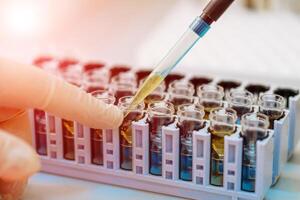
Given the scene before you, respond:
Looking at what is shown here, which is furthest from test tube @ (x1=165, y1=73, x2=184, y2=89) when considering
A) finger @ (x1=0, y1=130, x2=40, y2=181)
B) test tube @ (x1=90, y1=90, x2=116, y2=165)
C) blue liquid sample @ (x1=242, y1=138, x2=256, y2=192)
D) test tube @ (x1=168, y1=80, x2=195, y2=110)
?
finger @ (x1=0, y1=130, x2=40, y2=181)

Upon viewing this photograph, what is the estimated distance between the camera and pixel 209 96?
100cm

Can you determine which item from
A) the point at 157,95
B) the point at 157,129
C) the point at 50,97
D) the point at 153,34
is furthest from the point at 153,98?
the point at 153,34

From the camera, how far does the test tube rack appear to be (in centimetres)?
86

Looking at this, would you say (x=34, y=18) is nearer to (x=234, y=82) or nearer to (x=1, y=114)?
(x=234, y=82)

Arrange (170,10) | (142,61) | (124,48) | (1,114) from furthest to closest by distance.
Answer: (170,10)
(124,48)
(142,61)
(1,114)

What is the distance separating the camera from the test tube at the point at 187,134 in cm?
89

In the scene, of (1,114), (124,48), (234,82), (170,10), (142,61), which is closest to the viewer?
(1,114)

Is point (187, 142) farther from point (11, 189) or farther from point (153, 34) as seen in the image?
point (153, 34)

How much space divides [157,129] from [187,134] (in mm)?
43

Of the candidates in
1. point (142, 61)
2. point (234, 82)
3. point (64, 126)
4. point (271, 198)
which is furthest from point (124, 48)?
point (271, 198)

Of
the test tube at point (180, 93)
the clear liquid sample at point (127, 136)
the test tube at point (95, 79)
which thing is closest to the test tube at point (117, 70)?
the test tube at point (95, 79)

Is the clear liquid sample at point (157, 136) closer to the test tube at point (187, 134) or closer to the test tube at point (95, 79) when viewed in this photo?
the test tube at point (187, 134)

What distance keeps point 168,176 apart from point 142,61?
57 cm

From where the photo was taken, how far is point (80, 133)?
37.2 inches
